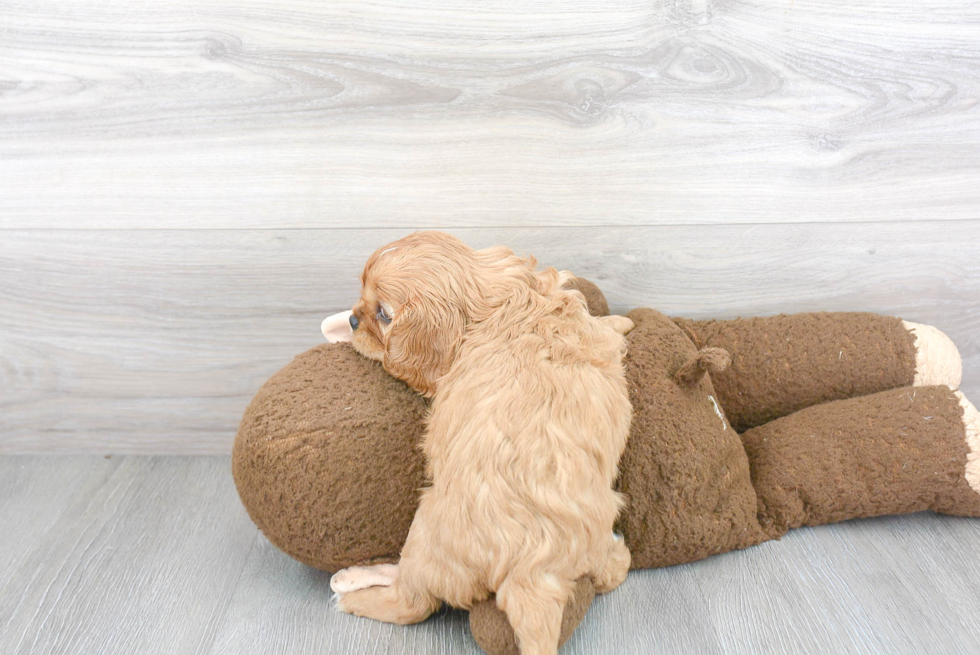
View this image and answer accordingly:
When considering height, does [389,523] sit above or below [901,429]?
below

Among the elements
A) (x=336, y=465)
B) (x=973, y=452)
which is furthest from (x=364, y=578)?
(x=973, y=452)

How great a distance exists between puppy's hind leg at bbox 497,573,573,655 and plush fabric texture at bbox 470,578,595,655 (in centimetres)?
3

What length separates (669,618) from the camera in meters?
0.99

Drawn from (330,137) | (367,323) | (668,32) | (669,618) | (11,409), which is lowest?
(11,409)

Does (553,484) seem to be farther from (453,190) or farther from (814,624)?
(453,190)

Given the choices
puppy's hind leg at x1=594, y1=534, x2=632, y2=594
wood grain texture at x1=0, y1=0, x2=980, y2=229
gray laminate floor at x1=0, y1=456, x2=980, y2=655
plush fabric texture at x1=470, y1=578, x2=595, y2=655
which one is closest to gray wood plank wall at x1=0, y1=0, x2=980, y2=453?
wood grain texture at x1=0, y1=0, x2=980, y2=229

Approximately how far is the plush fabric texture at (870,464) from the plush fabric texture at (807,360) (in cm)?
6

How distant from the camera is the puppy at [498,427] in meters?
0.84

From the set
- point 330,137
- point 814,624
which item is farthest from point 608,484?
point 330,137

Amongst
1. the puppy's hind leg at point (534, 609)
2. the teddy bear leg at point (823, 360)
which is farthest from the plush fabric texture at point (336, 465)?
the teddy bear leg at point (823, 360)

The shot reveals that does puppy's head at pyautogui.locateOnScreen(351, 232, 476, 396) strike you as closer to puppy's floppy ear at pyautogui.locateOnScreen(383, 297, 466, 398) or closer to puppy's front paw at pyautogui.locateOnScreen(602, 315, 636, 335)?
puppy's floppy ear at pyautogui.locateOnScreen(383, 297, 466, 398)

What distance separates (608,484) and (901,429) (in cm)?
55

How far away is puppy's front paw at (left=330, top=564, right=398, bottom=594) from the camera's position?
1004mm

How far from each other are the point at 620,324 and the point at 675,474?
0.26 m
